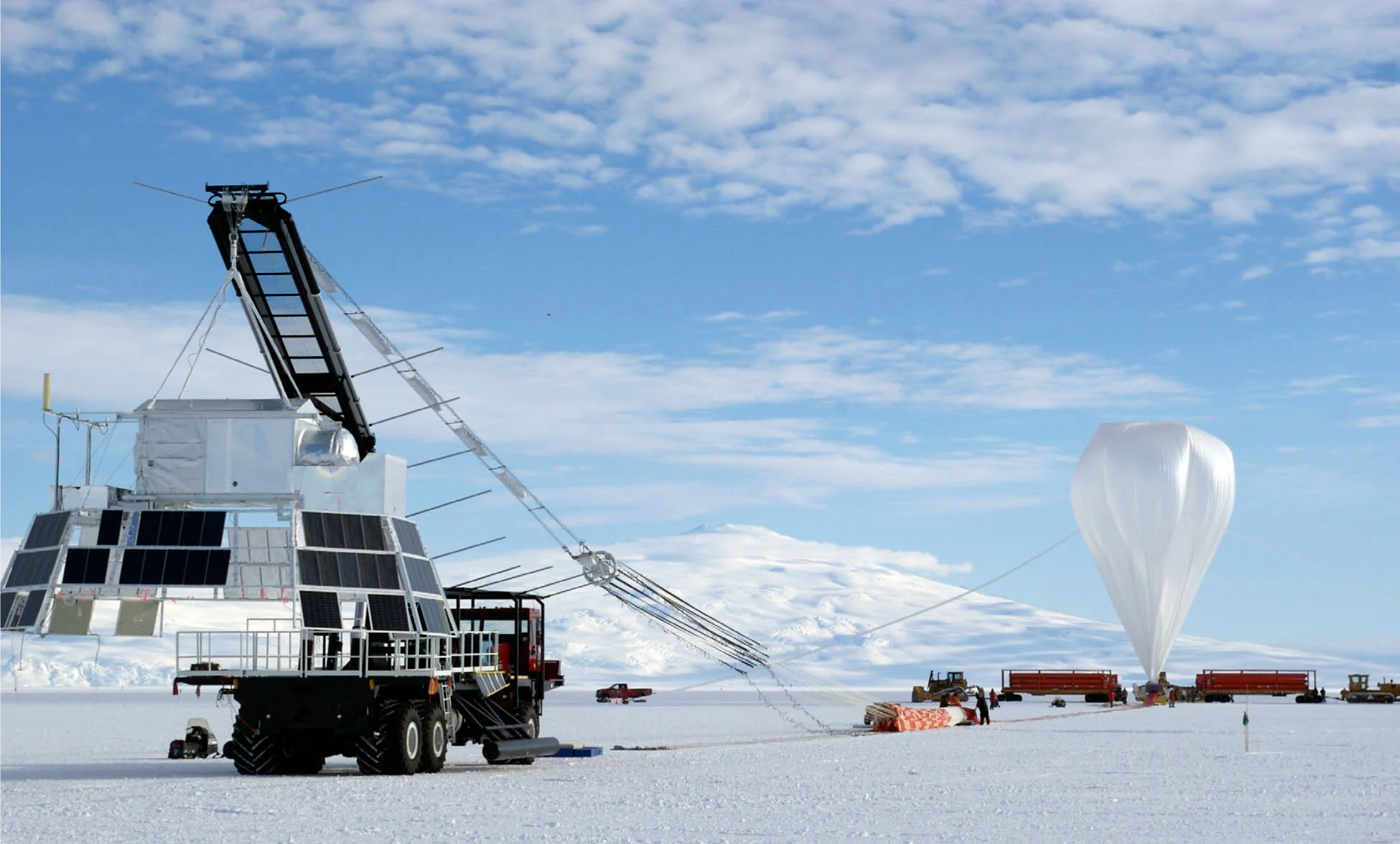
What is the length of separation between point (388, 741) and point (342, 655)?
1.84 m

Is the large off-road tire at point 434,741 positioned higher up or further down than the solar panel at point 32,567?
further down

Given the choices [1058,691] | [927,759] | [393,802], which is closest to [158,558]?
[393,802]

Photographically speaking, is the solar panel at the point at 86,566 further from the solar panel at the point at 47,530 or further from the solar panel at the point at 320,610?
the solar panel at the point at 320,610

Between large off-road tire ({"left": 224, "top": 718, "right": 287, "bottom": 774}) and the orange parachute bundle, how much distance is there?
24861 millimetres

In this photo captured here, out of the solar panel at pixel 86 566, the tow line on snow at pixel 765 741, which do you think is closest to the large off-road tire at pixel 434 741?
the solar panel at pixel 86 566

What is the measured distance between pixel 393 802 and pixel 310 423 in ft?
33.3

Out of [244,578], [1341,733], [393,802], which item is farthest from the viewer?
[1341,733]

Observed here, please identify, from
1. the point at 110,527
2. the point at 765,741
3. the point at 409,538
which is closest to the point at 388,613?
the point at 409,538

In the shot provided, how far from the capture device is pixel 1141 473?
8388cm

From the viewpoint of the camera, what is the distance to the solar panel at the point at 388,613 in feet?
110

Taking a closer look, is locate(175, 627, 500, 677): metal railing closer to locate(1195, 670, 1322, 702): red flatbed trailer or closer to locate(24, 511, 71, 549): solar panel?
locate(24, 511, 71, 549): solar panel

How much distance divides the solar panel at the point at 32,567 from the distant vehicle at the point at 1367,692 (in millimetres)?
79712

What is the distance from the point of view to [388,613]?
111ft

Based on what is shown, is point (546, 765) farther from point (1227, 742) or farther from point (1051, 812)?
point (1227, 742)
